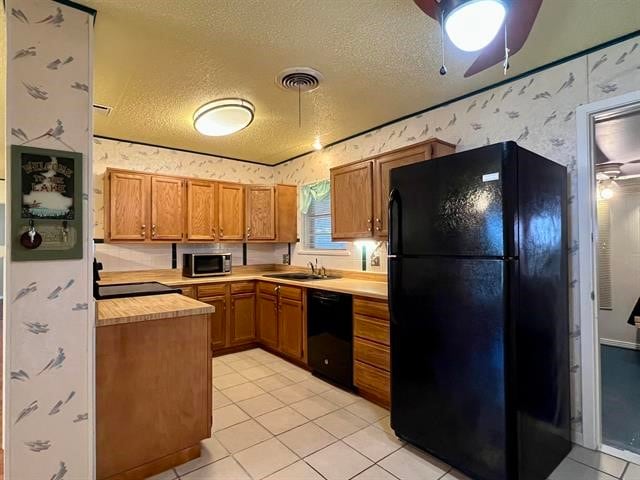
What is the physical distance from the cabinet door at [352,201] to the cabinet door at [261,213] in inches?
52.7

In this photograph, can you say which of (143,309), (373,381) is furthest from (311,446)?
(143,309)

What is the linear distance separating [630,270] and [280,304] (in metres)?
4.44

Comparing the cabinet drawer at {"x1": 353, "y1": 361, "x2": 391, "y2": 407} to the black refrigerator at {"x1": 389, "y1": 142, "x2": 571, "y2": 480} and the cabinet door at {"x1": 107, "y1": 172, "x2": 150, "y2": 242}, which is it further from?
the cabinet door at {"x1": 107, "y1": 172, "x2": 150, "y2": 242}

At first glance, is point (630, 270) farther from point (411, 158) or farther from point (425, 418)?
point (425, 418)

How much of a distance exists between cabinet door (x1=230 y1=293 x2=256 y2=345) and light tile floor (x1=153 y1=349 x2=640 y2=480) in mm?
956

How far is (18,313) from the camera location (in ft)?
5.06

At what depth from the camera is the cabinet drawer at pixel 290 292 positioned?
3.60 meters

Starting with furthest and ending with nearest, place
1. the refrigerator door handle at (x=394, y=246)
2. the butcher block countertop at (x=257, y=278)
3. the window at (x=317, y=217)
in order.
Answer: the window at (x=317, y=217), the butcher block countertop at (x=257, y=278), the refrigerator door handle at (x=394, y=246)

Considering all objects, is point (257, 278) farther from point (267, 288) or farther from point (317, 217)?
point (317, 217)

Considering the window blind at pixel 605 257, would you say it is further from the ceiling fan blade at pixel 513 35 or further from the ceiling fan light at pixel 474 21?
the ceiling fan light at pixel 474 21

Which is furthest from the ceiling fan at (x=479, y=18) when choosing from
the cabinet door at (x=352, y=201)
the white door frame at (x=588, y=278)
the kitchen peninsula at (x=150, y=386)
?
the kitchen peninsula at (x=150, y=386)

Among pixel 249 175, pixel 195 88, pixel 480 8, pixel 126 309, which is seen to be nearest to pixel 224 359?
pixel 126 309

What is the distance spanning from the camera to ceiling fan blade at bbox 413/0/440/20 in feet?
5.64

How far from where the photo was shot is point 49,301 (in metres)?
1.62
